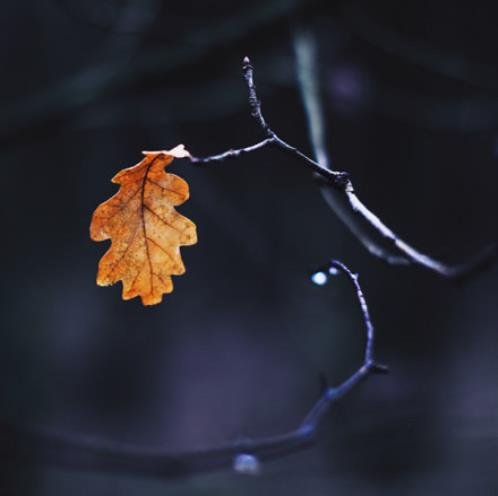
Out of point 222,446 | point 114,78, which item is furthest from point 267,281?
point 222,446

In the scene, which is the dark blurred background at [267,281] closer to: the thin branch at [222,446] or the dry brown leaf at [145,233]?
the thin branch at [222,446]

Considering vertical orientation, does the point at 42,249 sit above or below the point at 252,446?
above

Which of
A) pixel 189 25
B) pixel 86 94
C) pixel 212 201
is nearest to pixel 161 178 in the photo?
pixel 86 94

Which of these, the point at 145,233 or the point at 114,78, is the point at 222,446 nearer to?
the point at 145,233

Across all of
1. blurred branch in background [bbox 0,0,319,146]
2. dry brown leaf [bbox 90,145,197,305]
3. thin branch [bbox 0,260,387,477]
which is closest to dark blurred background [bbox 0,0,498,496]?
blurred branch in background [bbox 0,0,319,146]

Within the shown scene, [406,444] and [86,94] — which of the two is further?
[406,444]

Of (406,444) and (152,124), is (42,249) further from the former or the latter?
(406,444)
